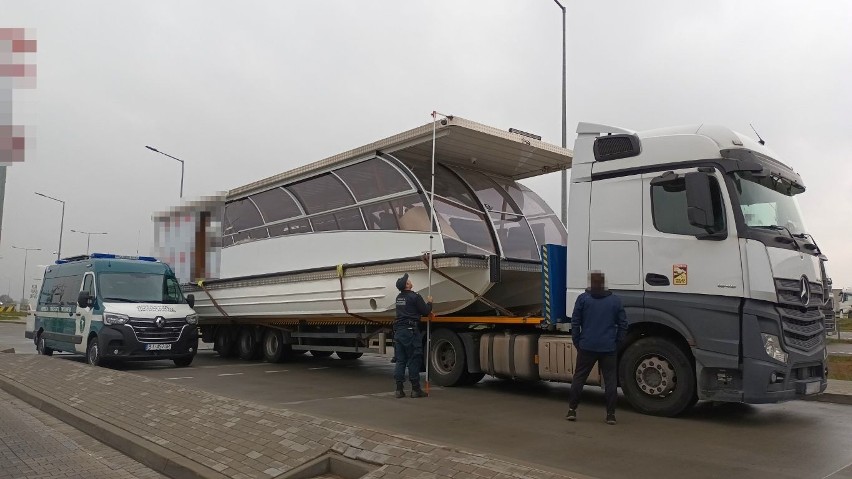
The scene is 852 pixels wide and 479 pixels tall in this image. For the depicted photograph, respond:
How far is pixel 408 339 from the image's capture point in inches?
342

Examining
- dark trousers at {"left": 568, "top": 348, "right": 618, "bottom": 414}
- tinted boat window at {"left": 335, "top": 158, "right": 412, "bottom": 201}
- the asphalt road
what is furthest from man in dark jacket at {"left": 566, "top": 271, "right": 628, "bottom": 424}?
tinted boat window at {"left": 335, "top": 158, "right": 412, "bottom": 201}

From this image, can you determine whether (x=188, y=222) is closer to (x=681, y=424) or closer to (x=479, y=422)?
(x=479, y=422)

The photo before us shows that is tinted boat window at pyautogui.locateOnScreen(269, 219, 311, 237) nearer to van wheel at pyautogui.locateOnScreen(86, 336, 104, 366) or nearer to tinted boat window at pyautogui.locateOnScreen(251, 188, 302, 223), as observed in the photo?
tinted boat window at pyautogui.locateOnScreen(251, 188, 302, 223)

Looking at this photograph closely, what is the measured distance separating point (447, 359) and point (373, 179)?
3199mm

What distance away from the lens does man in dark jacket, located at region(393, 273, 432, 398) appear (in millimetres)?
8688

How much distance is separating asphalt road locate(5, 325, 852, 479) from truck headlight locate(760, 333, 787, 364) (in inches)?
31.0

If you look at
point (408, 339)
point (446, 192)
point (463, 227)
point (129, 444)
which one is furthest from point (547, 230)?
point (129, 444)

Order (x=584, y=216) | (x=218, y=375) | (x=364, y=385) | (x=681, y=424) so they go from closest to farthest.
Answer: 1. (x=681, y=424)
2. (x=584, y=216)
3. (x=364, y=385)
4. (x=218, y=375)

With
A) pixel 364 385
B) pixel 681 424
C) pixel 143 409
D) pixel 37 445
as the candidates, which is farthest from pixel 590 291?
pixel 37 445

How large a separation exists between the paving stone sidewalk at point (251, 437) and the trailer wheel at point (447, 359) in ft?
11.9

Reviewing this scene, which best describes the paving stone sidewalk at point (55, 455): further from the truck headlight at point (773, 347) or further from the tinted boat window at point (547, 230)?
the tinted boat window at point (547, 230)

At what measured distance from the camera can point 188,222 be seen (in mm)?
15227

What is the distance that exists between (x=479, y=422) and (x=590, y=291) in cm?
192

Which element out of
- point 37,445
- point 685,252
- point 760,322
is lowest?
point 37,445
